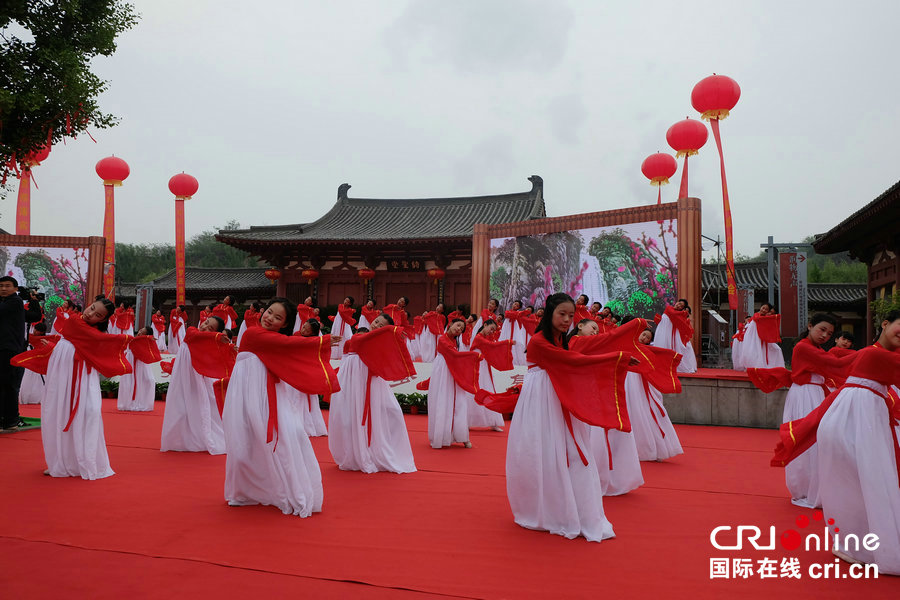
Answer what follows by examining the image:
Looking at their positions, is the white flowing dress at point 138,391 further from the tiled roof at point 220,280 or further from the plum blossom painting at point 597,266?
the tiled roof at point 220,280

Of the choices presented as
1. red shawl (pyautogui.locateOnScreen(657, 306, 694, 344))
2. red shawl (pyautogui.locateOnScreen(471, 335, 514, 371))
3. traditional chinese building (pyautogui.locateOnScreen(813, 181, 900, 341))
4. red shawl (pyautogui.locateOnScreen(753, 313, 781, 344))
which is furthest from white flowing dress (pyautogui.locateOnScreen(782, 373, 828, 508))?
traditional chinese building (pyautogui.locateOnScreen(813, 181, 900, 341))

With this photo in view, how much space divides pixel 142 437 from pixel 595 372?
573 centimetres

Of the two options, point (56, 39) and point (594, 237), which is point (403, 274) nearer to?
point (594, 237)

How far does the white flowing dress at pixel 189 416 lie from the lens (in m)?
6.11

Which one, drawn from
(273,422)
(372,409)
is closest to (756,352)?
(372,409)

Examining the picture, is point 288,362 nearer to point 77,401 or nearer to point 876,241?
point 77,401

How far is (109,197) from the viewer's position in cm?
1539

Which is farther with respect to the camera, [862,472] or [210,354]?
[210,354]

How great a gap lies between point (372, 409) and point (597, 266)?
30.4ft

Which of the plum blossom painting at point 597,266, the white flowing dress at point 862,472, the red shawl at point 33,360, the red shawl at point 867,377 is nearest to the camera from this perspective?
the white flowing dress at point 862,472

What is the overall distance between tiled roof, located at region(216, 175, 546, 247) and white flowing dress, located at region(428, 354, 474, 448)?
12.4 m

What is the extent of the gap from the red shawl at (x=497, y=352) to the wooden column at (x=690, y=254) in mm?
5841

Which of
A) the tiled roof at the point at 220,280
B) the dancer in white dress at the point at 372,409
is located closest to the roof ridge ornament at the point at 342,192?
the tiled roof at the point at 220,280

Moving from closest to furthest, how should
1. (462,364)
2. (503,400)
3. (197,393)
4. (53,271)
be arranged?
(503,400) → (197,393) → (462,364) → (53,271)
